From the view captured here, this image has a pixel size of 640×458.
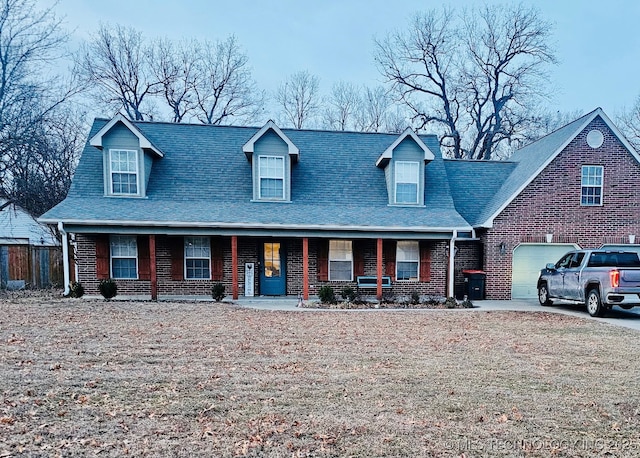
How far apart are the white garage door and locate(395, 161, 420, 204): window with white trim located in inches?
168

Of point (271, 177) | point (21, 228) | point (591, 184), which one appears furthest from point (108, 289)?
point (591, 184)

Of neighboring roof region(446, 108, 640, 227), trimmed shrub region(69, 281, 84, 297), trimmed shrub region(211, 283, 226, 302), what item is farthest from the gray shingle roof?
trimmed shrub region(69, 281, 84, 297)

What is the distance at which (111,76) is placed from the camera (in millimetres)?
26078

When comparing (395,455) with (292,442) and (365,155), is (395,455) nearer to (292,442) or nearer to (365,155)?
(292,442)

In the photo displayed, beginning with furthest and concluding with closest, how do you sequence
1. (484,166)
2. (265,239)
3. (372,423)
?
(484,166), (265,239), (372,423)

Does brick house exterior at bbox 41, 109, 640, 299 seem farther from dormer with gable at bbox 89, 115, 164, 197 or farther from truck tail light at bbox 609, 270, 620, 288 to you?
truck tail light at bbox 609, 270, 620, 288

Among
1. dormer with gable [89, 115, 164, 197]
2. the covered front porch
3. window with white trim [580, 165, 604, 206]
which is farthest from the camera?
window with white trim [580, 165, 604, 206]

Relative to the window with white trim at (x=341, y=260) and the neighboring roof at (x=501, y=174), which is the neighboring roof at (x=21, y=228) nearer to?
the window with white trim at (x=341, y=260)

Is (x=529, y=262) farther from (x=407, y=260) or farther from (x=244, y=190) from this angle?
(x=244, y=190)

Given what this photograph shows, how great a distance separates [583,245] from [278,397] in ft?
44.0

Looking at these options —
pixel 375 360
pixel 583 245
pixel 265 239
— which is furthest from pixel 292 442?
pixel 583 245

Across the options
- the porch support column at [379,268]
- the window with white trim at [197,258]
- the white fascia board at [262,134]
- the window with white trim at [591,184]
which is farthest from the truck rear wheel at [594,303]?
the window with white trim at [197,258]

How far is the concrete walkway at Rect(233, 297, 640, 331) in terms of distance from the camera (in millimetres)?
9664

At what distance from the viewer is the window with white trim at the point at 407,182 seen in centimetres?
1339
